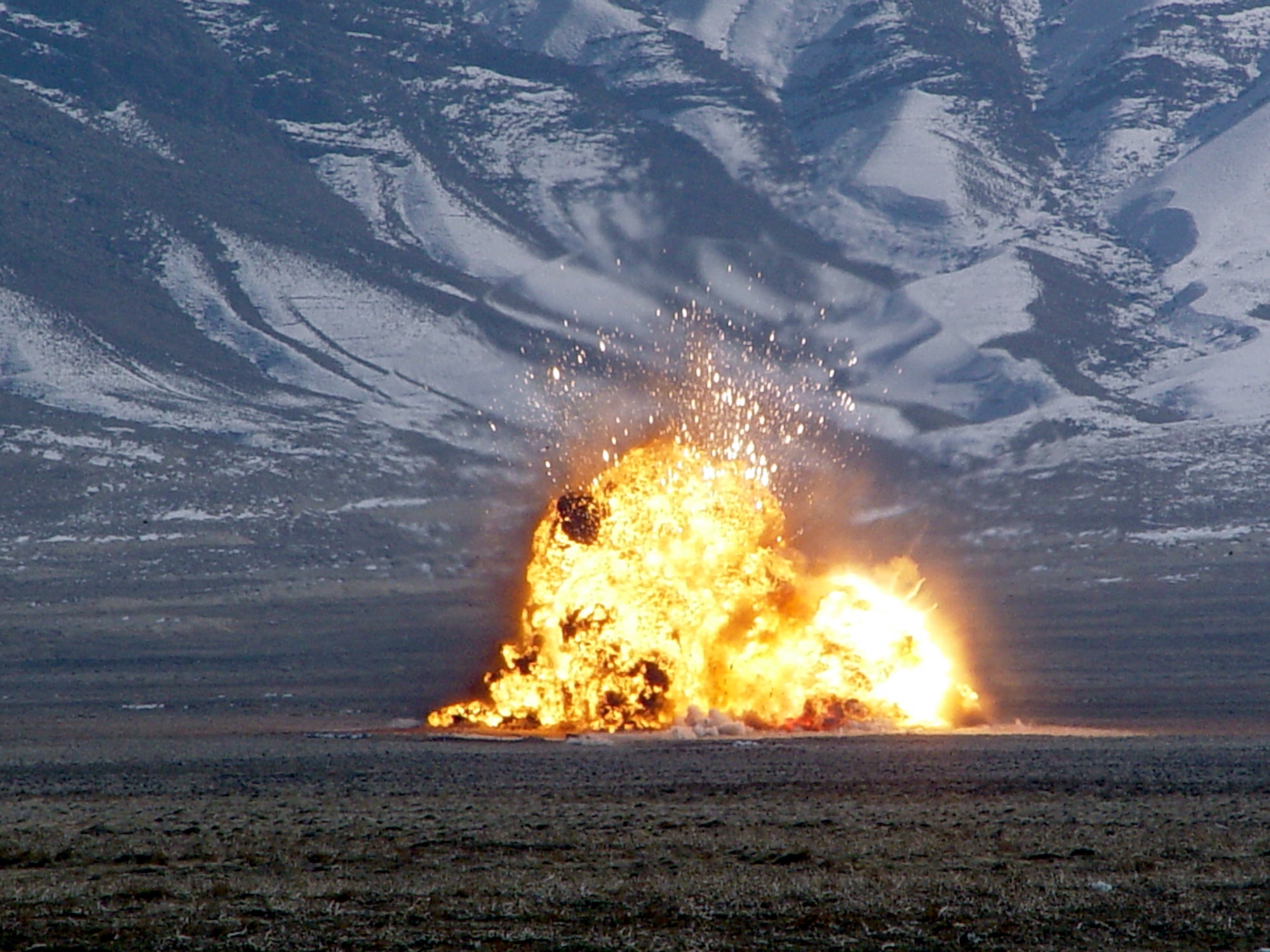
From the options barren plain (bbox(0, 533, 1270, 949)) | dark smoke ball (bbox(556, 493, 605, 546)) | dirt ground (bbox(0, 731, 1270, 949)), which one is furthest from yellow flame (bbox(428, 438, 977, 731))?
dirt ground (bbox(0, 731, 1270, 949))

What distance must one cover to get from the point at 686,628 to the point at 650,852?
3307 cm

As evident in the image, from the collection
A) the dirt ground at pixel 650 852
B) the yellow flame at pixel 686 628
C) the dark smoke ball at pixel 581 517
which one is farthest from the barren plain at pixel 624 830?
the dark smoke ball at pixel 581 517

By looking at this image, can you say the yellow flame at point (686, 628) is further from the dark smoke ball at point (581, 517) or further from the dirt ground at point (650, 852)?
the dirt ground at point (650, 852)

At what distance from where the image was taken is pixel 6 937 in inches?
787

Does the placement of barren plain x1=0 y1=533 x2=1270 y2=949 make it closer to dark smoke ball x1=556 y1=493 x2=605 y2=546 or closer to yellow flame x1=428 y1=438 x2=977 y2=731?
yellow flame x1=428 y1=438 x2=977 y2=731

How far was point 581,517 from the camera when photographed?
62344 mm

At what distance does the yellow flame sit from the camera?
198 ft

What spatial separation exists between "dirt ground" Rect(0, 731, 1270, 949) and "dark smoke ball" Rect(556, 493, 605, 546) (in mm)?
12886

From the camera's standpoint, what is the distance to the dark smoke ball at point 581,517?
62.0 meters

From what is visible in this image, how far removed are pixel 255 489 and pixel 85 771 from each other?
5006 inches

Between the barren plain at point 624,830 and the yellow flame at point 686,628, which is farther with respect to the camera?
the yellow flame at point 686,628

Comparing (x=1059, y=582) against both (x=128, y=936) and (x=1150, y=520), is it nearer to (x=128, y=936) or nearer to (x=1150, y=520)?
(x=1150, y=520)

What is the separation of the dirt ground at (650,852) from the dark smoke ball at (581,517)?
1289 centimetres

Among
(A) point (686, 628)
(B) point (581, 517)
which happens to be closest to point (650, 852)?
(A) point (686, 628)
